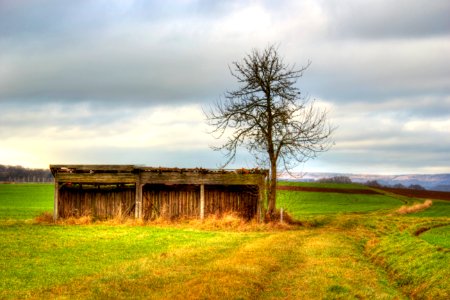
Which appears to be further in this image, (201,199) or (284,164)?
(284,164)

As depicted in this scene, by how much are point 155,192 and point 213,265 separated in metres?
19.0

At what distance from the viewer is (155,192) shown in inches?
1369

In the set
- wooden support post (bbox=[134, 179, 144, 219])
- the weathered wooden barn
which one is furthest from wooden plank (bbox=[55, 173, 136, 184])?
wooden support post (bbox=[134, 179, 144, 219])

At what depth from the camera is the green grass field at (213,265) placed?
12.9m

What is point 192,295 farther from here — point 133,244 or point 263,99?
point 263,99

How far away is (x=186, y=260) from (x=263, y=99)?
20327mm

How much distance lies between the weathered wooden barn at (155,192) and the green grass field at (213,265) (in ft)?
20.0

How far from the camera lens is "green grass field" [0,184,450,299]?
42.2ft

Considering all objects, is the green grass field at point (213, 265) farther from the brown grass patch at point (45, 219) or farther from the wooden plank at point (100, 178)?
the wooden plank at point (100, 178)

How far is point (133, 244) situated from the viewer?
21891mm

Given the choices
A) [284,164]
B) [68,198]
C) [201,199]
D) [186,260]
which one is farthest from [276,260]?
[68,198]

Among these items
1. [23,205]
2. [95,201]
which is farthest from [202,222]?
[23,205]

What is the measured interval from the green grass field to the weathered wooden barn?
6093 mm

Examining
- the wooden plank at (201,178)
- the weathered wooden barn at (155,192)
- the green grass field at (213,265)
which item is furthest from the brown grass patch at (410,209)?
the green grass field at (213,265)
